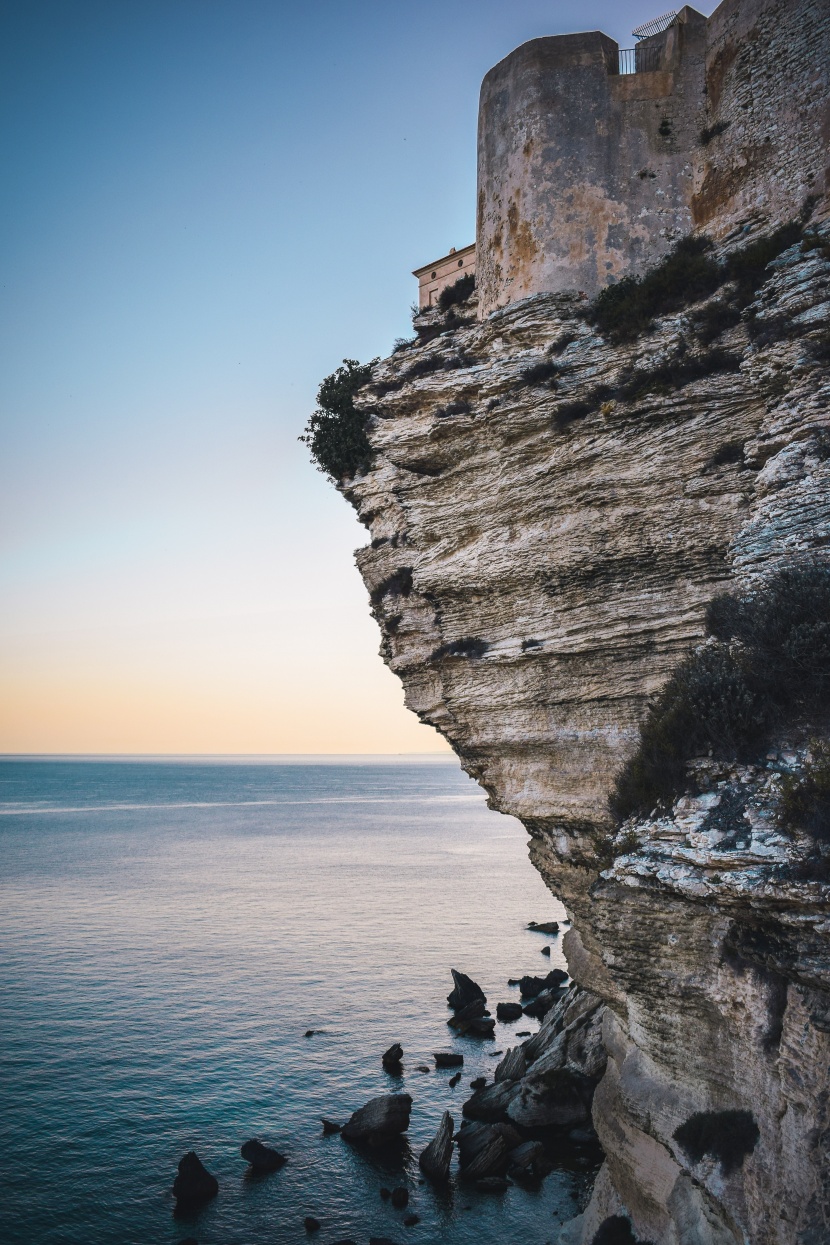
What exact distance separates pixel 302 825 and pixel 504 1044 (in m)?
80.7

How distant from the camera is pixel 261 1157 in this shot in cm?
2083

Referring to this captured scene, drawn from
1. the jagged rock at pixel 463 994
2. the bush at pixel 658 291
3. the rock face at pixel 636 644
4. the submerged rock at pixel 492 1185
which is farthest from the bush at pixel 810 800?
the jagged rock at pixel 463 994

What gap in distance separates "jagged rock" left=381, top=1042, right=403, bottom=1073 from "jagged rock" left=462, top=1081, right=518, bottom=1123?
13.1ft

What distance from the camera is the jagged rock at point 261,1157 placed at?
20734 millimetres

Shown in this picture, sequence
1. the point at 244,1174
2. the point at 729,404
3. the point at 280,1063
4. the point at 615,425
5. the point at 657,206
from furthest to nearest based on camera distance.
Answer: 1. the point at 280,1063
2. the point at 244,1174
3. the point at 657,206
4. the point at 615,425
5. the point at 729,404

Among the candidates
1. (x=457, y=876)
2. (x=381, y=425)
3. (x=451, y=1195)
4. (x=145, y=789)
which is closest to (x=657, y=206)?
(x=381, y=425)

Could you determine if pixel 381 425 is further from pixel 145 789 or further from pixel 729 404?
pixel 145 789

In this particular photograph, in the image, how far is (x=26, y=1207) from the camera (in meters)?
19.1

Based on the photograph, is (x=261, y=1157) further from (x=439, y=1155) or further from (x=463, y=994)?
(x=463, y=994)

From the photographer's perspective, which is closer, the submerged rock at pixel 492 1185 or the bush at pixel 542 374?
the bush at pixel 542 374

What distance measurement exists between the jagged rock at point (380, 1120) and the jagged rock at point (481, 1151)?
5.47 feet

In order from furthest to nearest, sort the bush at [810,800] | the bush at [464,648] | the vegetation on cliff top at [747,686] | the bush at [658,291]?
the bush at [464,648], the bush at [658,291], the vegetation on cliff top at [747,686], the bush at [810,800]

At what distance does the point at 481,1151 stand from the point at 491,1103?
250 cm

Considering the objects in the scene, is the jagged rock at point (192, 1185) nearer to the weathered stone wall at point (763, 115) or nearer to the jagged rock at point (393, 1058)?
the jagged rock at point (393, 1058)
